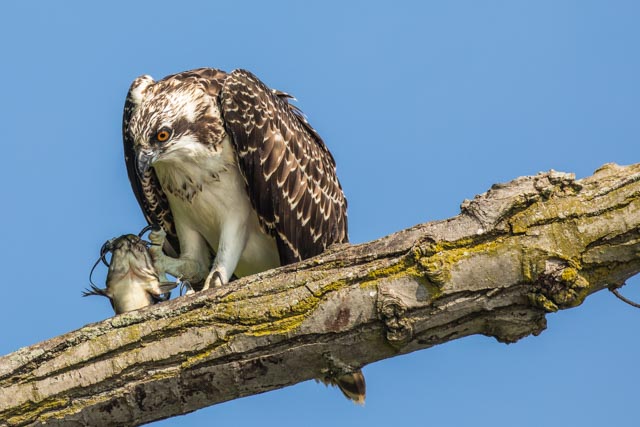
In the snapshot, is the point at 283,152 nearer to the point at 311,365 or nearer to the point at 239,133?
the point at 239,133

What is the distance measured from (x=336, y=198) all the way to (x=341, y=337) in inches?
173

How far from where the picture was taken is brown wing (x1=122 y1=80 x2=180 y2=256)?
31.9 ft

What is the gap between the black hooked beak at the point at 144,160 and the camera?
8922 mm

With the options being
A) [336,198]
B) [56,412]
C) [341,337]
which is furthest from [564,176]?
[336,198]

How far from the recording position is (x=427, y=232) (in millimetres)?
5934

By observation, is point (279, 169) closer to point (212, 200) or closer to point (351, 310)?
point (212, 200)

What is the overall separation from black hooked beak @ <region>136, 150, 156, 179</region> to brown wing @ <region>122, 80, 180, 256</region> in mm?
594

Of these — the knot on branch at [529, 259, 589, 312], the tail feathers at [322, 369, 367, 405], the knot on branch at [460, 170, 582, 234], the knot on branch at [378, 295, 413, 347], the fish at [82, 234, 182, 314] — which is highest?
the fish at [82, 234, 182, 314]

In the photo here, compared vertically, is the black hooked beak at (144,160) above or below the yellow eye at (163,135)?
below

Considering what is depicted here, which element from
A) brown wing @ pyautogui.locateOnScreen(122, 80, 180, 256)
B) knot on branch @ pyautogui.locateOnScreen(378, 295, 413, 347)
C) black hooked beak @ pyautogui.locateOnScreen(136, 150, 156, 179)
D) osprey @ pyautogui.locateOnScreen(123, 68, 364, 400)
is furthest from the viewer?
brown wing @ pyautogui.locateOnScreen(122, 80, 180, 256)

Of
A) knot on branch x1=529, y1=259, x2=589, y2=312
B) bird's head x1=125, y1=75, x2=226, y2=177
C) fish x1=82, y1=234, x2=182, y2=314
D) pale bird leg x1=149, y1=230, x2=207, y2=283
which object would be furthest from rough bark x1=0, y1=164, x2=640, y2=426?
bird's head x1=125, y1=75, x2=226, y2=177

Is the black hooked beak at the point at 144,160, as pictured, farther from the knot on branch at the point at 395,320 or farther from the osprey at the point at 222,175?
the knot on branch at the point at 395,320

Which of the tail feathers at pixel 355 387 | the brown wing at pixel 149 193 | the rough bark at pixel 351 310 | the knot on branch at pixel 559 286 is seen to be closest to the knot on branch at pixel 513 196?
the rough bark at pixel 351 310

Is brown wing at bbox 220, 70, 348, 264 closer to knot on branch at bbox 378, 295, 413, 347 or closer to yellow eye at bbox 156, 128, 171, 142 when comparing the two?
yellow eye at bbox 156, 128, 171, 142
